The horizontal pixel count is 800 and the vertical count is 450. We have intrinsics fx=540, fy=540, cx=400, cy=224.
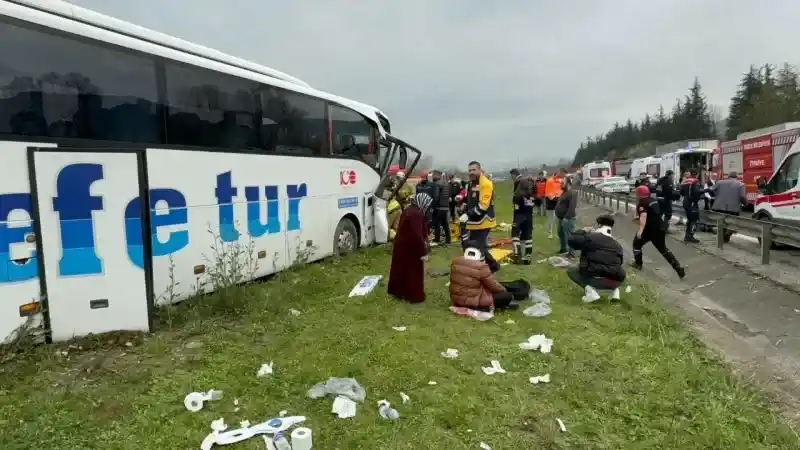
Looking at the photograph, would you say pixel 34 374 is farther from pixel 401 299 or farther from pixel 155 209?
pixel 401 299

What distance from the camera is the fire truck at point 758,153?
20078 mm

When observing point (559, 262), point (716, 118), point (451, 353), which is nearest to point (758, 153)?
point (559, 262)

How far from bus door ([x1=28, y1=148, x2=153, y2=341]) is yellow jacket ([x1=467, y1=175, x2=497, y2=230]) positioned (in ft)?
16.6

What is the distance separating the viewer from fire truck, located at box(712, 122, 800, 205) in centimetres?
2008

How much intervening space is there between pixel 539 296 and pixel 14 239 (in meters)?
6.19

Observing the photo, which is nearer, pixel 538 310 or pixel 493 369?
pixel 493 369

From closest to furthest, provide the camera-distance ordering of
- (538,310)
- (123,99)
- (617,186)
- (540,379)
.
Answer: (540,379), (123,99), (538,310), (617,186)

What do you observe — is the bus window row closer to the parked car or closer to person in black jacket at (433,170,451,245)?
person in black jacket at (433,170,451,245)

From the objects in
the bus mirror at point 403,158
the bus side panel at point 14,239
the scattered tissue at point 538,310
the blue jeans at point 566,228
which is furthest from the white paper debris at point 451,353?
the bus mirror at point 403,158

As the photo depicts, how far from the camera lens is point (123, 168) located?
5570mm

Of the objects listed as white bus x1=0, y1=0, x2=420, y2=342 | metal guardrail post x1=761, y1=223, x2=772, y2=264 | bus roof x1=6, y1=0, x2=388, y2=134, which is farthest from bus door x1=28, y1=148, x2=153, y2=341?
metal guardrail post x1=761, y1=223, x2=772, y2=264

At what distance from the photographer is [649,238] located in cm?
960

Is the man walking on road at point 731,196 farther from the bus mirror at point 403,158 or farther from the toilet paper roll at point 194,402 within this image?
the toilet paper roll at point 194,402

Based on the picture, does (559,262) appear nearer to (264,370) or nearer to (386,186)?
(386,186)
